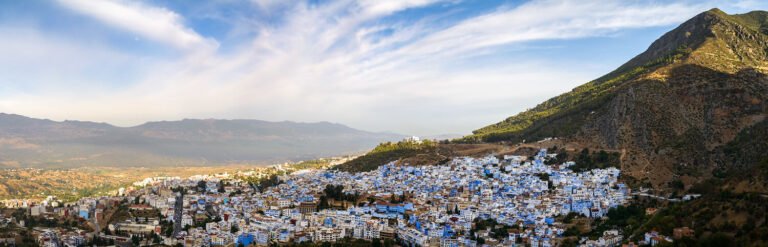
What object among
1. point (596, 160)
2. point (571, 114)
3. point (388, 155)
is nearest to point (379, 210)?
point (596, 160)

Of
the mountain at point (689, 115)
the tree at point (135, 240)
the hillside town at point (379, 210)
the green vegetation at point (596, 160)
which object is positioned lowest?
the tree at point (135, 240)

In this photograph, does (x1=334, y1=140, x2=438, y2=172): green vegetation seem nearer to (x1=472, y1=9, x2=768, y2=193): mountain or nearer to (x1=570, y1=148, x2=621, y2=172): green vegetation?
(x1=472, y1=9, x2=768, y2=193): mountain

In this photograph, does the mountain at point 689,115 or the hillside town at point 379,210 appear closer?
the hillside town at point 379,210

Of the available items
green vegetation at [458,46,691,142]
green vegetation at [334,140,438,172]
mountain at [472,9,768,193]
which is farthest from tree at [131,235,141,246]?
green vegetation at [458,46,691,142]

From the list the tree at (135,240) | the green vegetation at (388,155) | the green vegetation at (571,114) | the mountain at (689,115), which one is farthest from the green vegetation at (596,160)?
the tree at (135,240)

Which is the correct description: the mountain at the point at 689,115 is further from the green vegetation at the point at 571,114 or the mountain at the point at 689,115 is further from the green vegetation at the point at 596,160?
the green vegetation at the point at 596,160

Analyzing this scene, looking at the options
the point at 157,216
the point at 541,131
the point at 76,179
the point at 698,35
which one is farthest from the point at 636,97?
the point at 76,179

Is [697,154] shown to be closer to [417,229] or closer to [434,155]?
[417,229]
